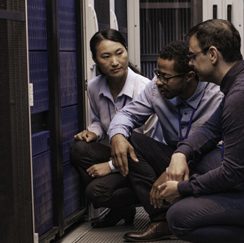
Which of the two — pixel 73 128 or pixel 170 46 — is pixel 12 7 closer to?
pixel 170 46

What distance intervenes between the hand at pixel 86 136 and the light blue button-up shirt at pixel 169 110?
0.26m

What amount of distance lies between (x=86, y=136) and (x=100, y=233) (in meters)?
0.58

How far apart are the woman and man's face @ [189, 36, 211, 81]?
902 millimetres

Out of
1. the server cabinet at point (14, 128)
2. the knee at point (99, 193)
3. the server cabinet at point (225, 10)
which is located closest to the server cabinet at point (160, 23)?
the server cabinet at point (225, 10)

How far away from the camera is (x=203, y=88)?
2818mm

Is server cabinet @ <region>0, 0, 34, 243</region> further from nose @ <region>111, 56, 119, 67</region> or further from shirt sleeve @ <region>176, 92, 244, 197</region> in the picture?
nose @ <region>111, 56, 119, 67</region>

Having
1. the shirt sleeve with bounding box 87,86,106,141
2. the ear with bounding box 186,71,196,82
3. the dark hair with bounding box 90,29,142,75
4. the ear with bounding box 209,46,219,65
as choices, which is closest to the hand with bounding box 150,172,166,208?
the ear with bounding box 186,71,196,82

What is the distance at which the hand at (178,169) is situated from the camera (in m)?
2.37

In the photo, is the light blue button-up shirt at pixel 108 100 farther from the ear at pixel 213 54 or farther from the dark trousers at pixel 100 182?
the ear at pixel 213 54

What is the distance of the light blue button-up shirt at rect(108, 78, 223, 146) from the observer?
281 cm

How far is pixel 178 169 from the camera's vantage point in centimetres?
237

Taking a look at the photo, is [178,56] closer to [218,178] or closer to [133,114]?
[133,114]

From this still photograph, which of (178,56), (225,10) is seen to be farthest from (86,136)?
(225,10)

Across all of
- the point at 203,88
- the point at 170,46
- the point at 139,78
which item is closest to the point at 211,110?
the point at 203,88
